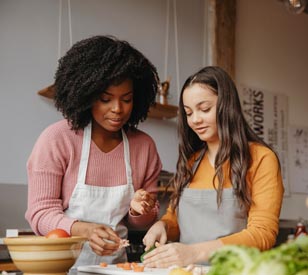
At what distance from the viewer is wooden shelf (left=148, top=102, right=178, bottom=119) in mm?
3875

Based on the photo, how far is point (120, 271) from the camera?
1335 mm

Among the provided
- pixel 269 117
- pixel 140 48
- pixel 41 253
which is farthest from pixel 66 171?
pixel 269 117

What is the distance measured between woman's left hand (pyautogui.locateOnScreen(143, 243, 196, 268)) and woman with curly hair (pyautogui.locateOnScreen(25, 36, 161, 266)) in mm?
254

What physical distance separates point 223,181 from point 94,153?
45cm

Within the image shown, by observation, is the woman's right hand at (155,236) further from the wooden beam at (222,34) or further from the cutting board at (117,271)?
the wooden beam at (222,34)

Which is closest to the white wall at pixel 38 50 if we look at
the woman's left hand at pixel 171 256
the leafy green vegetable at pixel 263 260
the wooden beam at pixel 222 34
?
the wooden beam at pixel 222 34

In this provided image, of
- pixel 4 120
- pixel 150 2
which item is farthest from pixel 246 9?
pixel 4 120

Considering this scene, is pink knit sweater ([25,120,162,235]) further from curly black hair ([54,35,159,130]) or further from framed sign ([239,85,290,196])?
framed sign ([239,85,290,196])

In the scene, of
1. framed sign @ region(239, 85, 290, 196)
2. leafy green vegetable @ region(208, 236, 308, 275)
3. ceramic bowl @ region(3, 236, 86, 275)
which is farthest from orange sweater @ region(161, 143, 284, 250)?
framed sign @ region(239, 85, 290, 196)

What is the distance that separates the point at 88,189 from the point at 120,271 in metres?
0.43

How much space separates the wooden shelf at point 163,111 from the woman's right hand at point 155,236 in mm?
2174

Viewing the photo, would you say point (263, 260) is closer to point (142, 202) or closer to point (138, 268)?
point (138, 268)

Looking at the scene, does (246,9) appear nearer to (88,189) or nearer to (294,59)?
(294,59)

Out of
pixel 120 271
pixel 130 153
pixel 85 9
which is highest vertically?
pixel 85 9
